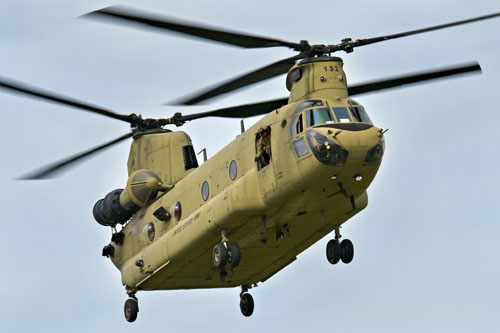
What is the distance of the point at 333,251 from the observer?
34.1 meters

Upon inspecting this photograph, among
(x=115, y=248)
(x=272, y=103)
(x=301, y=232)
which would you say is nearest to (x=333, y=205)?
(x=301, y=232)

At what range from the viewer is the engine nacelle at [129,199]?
3847cm

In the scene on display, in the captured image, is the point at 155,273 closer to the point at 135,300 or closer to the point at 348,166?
the point at 135,300

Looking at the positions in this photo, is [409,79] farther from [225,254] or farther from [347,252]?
[225,254]

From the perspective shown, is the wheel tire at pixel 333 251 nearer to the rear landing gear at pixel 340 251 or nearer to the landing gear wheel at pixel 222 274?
the rear landing gear at pixel 340 251

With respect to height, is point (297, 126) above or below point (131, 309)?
above

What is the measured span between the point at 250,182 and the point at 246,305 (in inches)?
296

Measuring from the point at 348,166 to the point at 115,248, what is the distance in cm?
1206

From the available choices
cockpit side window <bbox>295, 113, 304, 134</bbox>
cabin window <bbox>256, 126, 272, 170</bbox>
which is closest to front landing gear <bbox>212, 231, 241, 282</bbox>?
cabin window <bbox>256, 126, 272, 170</bbox>

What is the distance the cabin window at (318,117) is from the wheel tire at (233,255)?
4368 mm

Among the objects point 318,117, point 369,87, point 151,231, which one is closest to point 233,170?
point 318,117

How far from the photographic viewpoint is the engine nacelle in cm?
3847

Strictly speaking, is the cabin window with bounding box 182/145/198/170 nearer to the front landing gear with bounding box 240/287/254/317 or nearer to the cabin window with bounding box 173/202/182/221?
the cabin window with bounding box 173/202/182/221

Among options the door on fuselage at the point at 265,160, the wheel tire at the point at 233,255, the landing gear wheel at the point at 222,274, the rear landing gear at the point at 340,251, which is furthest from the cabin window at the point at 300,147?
the landing gear wheel at the point at 222,274
